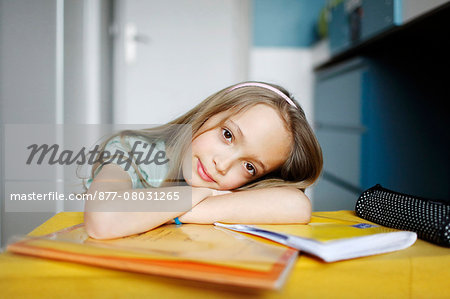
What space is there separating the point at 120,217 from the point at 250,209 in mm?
221

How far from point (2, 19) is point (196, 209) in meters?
0.50

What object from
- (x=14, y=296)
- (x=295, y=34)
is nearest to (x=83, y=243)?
(x=14, y=296)

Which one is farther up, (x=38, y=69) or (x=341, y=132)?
(x=38, y=69)

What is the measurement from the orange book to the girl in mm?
62

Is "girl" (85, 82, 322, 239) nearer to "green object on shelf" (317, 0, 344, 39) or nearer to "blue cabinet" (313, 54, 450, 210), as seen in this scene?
"blue cabinet" (313, 54, 450, 210)

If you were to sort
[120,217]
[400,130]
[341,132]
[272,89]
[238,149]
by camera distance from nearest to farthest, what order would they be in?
[120,217]
[238,149]
[272,89]
[400,130]
[341,132]

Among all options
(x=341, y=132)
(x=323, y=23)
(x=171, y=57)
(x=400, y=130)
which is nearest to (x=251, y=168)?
(x=400, y=130)

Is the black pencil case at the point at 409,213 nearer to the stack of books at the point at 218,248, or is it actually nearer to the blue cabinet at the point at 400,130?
the stack of books at the point at 218,248

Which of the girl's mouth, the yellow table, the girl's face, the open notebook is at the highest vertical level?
the girl's face

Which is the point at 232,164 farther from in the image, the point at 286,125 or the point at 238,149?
the point at 286,125

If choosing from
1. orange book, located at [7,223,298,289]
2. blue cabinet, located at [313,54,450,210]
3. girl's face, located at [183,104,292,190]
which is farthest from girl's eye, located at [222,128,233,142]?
blue cabinet, located at [313,54,450,210]

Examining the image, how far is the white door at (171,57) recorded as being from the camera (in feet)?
7.95

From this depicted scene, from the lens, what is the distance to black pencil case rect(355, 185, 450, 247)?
1.86ft

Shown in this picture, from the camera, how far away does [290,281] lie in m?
0.44
